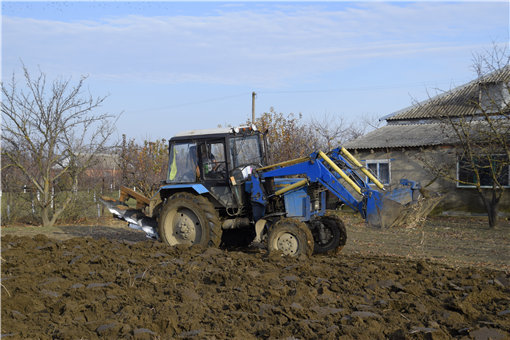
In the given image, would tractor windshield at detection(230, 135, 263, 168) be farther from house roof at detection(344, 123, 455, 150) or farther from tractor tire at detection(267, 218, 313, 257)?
house roof at detection(344, 123, 455, 150)

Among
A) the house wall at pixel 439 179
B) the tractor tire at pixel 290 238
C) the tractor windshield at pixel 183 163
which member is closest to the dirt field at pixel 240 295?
the tractor tire at pixel 290 238

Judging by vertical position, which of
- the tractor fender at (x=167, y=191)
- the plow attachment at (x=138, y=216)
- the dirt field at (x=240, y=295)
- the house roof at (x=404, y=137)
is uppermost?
the house roof at (x=404, y=137)

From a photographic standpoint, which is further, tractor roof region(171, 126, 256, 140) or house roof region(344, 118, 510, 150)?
house roof region(344, 118, 510, 150)

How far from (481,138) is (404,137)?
559 centimetres

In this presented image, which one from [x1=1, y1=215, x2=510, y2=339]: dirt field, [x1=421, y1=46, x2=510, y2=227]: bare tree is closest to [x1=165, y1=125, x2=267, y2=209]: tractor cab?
[x1=1, y1=215, x2=510, y2=339]: dirt field

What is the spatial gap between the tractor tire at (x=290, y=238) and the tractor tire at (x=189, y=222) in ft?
4.15

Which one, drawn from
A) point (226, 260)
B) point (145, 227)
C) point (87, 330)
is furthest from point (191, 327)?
point (145, 227)

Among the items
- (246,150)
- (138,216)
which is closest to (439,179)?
(246,150)

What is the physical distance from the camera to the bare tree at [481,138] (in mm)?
15242

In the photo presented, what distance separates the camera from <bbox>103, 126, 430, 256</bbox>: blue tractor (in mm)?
9609

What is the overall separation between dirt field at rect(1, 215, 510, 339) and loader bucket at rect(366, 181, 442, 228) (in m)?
0.72

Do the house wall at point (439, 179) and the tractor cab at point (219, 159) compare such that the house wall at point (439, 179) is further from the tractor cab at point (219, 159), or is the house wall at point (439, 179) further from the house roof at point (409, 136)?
the tractor cab at point (219, 159)

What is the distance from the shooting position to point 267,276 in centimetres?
766

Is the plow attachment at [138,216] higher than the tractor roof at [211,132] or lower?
lower
